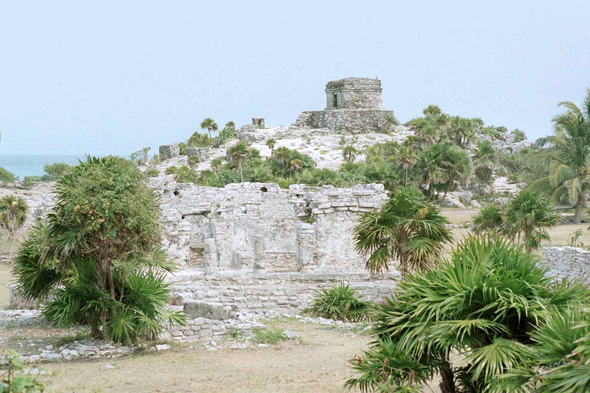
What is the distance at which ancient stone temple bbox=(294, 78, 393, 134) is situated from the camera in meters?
56.1

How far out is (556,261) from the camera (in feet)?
63.4

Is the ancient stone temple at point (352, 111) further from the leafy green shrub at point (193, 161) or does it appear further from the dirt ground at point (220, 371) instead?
the dirt ground at point (220, 371)

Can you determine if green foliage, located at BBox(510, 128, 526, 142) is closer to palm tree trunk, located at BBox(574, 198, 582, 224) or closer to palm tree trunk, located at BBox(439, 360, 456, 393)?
palm tree trunk, located at BBox(574, 198, 582, 224)

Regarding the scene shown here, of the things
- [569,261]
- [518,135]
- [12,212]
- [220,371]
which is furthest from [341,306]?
[518,135]

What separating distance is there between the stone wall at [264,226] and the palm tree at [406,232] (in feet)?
16.6

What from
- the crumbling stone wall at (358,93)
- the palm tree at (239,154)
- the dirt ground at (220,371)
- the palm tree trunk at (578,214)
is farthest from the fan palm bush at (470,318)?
the crumbling stone wall at (358,93)

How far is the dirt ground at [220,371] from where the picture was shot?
30.9 feet

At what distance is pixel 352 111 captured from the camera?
56094 mm

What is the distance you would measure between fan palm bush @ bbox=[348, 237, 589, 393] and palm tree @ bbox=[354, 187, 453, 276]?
6871 mm

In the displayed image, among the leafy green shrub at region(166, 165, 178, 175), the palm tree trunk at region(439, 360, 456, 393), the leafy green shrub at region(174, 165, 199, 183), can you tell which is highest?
the leafy green shrub at region(166, 165, 178, 175)

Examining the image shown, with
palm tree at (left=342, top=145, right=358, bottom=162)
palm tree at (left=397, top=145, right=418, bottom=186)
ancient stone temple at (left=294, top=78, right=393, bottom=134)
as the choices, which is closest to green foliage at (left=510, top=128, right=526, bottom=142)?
ancient stone temple at (left=294, top=78, right=393, bottom=134)

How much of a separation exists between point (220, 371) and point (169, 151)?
48.0 meters

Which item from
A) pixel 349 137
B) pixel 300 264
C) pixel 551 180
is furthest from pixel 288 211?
pixel 349 137

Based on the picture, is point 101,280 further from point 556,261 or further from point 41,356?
point 556,261
